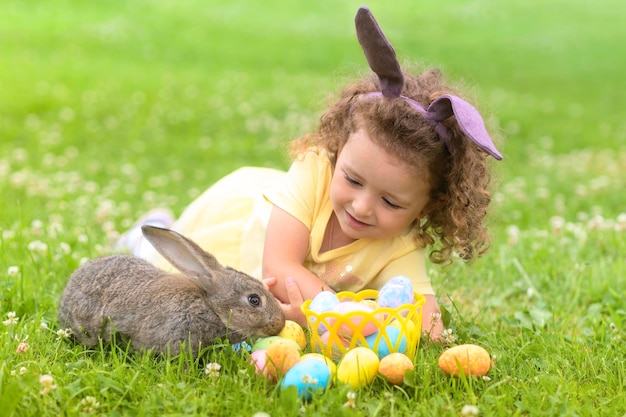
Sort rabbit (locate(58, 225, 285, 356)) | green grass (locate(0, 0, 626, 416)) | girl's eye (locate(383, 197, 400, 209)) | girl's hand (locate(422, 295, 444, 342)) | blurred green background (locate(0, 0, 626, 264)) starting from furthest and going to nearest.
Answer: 1. blurred green background (locate(0, 0, 626, 264))
2. girl's eye (locate(383, 197, 400, 209))
3. girl's hand (locate(422, 295, 444, 342))
4. rabbit (locate(58, 225, 285, 356))
5. green grass (locate(0, 0, 626, 416))

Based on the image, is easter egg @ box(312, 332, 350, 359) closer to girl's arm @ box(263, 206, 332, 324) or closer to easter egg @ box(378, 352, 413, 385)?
easter egg @ box(378, 352, 413, 385)

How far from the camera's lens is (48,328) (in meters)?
3.87

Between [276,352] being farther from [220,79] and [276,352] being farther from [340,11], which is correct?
[340,11]

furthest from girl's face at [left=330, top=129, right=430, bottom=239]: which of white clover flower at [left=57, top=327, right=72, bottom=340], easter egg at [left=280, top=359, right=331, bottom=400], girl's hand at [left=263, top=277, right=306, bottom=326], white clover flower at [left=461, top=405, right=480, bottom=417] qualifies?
white clover flower at [left=57, top=327, right=72, bottom=340]

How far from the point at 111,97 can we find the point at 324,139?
26.5 ft

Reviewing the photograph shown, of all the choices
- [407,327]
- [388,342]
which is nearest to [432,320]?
[407,327]

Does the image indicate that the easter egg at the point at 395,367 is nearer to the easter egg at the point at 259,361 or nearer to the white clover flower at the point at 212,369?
the easter egg at the point at 259,361

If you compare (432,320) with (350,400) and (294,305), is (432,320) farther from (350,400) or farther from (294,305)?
(350,400)

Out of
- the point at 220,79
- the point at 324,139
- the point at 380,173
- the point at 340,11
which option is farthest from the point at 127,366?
the point at 340,11

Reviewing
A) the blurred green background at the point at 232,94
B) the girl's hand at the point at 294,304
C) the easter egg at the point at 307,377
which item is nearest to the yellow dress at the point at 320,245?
the girl's hand at the point at 294,304

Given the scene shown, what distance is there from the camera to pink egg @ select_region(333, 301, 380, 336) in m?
3.49

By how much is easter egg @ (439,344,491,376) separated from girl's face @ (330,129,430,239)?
0.93 meters

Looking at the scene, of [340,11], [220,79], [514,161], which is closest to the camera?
[514,161]

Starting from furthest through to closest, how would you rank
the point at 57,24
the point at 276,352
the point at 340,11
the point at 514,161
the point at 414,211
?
the point at 340,11 < the point at 57,24 < the point at 514,161 < the point at 414,211 < the point at 276,352
